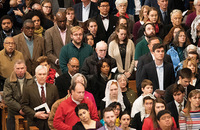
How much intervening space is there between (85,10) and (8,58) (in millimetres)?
2830

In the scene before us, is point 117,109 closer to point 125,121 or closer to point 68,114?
point 125,121

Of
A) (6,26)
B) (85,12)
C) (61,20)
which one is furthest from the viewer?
(85,12)

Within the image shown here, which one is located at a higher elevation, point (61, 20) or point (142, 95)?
point (61, 20)

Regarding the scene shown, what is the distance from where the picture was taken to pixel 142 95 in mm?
9930

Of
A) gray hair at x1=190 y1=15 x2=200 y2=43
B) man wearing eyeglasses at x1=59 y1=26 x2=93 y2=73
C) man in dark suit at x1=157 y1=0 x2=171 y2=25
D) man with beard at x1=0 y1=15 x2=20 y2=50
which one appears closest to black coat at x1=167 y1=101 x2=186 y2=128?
man wearing eyeglasses at x1=59 y1=26 x2=93 y2=73

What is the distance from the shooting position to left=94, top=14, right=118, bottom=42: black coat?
12492 mm

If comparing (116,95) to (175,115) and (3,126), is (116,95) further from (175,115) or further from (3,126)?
(3,126)

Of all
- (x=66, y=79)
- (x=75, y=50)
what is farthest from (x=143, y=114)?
(x=75, y=50)

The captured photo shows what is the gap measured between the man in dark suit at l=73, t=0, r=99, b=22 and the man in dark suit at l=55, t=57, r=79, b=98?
10.0 feet

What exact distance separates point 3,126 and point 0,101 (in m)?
0.51

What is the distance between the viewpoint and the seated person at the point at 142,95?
9.71 metres

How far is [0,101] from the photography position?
10734mm

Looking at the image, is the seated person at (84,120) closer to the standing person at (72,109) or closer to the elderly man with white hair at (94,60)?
the standing person at (72,109)

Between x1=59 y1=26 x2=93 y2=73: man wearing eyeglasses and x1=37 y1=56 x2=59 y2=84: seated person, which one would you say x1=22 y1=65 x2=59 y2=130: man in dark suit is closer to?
x1=37 y1=56 x2=59 y2=84: seated person
